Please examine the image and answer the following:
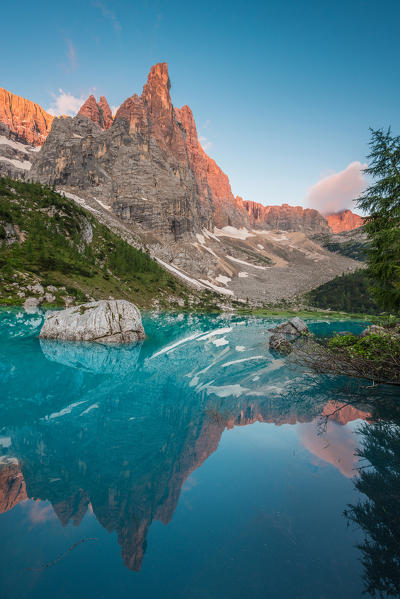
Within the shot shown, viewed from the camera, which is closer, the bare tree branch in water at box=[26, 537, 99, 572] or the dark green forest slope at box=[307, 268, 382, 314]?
the bare tree branch in water at box=[26, 537, 99, 572]

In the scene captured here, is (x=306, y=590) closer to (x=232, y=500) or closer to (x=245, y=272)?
(x=232, y=500)

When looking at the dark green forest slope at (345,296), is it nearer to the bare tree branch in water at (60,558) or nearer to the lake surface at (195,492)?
the lake surface at (195,492)

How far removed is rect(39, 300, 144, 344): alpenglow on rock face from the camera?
1015 inches

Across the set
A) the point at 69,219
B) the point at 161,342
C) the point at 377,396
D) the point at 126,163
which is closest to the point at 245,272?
the point at 126,163

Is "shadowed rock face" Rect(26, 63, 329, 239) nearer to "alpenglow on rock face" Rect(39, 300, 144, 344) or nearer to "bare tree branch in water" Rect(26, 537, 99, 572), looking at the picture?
"alpenglow on rock face" Rect(39, 300, 144, 344)

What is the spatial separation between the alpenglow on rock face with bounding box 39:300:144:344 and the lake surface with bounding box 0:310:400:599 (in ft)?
40.5

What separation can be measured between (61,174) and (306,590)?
176 metres

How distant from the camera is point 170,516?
18.3 feet

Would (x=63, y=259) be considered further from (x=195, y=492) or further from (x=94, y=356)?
(x=195, y=492)

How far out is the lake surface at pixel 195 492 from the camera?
4.14 m

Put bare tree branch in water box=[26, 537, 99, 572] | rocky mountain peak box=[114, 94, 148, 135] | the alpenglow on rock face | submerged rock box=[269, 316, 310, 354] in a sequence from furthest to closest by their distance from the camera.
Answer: rocky mountain peak box=[114, 94, 148, 135] < submerged rock box=[269, 316, 310, 354] < the alpenglow on rock face < bare tree branch in water box=[26, 537, 99, 572]

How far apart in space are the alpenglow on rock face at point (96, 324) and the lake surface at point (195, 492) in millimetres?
12354

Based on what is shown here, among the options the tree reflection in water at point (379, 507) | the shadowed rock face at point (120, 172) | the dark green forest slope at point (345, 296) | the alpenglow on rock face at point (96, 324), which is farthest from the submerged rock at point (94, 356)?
the dark green forest slope at point (345, 296)

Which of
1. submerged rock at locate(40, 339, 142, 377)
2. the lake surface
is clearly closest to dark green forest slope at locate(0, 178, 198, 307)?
submerged rock at locate(40, 339, 142, 377)
